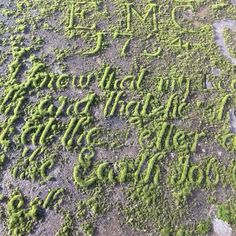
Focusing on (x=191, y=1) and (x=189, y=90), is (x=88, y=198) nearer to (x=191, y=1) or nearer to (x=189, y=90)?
(x=189, y=90)

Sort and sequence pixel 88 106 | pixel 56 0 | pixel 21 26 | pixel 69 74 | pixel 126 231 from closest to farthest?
pixel 126 231
pixel 88 106
pixel 69 74
pixel 21 26
pixel 56 0

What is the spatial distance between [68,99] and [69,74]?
55 cm

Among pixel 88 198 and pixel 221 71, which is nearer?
pixel 88 198

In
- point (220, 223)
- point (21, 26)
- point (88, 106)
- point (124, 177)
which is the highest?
point (21, 26)

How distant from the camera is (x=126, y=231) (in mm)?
5230

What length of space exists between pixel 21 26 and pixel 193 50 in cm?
317

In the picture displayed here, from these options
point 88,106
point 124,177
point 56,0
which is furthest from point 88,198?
point 56,0

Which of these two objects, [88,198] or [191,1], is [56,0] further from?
[88,198]

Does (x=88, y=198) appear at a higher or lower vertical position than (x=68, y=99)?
lower

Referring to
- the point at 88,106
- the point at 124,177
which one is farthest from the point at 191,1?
the point at 124,177

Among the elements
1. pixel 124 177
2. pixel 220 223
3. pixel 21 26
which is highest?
pixel 21 26

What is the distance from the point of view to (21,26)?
735 centimetres

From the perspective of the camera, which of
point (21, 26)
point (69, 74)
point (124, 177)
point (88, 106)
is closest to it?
point (124, 177)

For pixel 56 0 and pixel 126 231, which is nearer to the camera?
pixel 126 231
